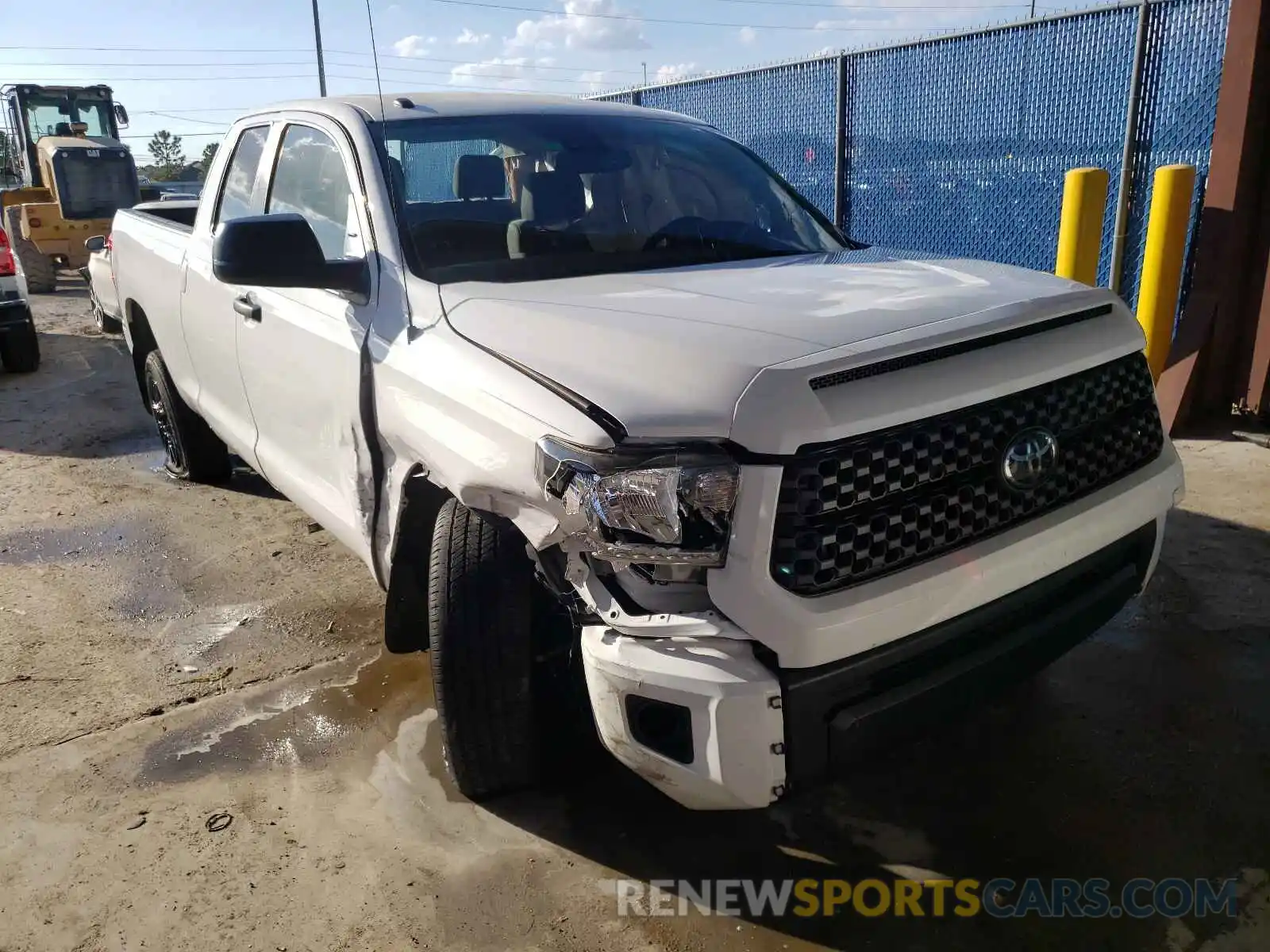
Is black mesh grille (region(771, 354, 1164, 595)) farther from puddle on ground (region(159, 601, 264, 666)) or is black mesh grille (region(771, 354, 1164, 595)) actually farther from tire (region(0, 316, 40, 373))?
tire (region(0, 316, 40, 373))

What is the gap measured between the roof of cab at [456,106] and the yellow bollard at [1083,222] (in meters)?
2.94

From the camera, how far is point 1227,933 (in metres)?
2.29

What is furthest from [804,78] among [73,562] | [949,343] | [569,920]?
[569,920]

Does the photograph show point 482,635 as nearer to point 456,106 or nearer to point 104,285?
point 456,106

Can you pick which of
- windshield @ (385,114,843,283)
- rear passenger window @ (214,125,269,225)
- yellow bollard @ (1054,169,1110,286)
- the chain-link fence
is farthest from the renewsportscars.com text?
the chain-link fence

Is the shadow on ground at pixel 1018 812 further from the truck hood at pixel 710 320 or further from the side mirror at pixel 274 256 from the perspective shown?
the side mirror at pixel 274 256

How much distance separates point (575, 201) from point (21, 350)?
752 cm

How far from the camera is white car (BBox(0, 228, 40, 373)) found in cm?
870

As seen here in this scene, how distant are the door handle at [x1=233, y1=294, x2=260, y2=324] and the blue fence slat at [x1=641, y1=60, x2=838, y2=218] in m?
5.68

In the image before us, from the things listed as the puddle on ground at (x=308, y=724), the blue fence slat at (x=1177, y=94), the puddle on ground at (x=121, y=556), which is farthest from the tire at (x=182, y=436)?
the blue fence slat at (x=1177, y=94)

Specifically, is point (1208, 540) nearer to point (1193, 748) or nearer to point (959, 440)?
point (1193, 748)

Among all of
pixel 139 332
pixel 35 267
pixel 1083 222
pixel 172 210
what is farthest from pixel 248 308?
pixel 35 267

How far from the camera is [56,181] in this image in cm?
1435

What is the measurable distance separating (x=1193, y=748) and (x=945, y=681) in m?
1.27
